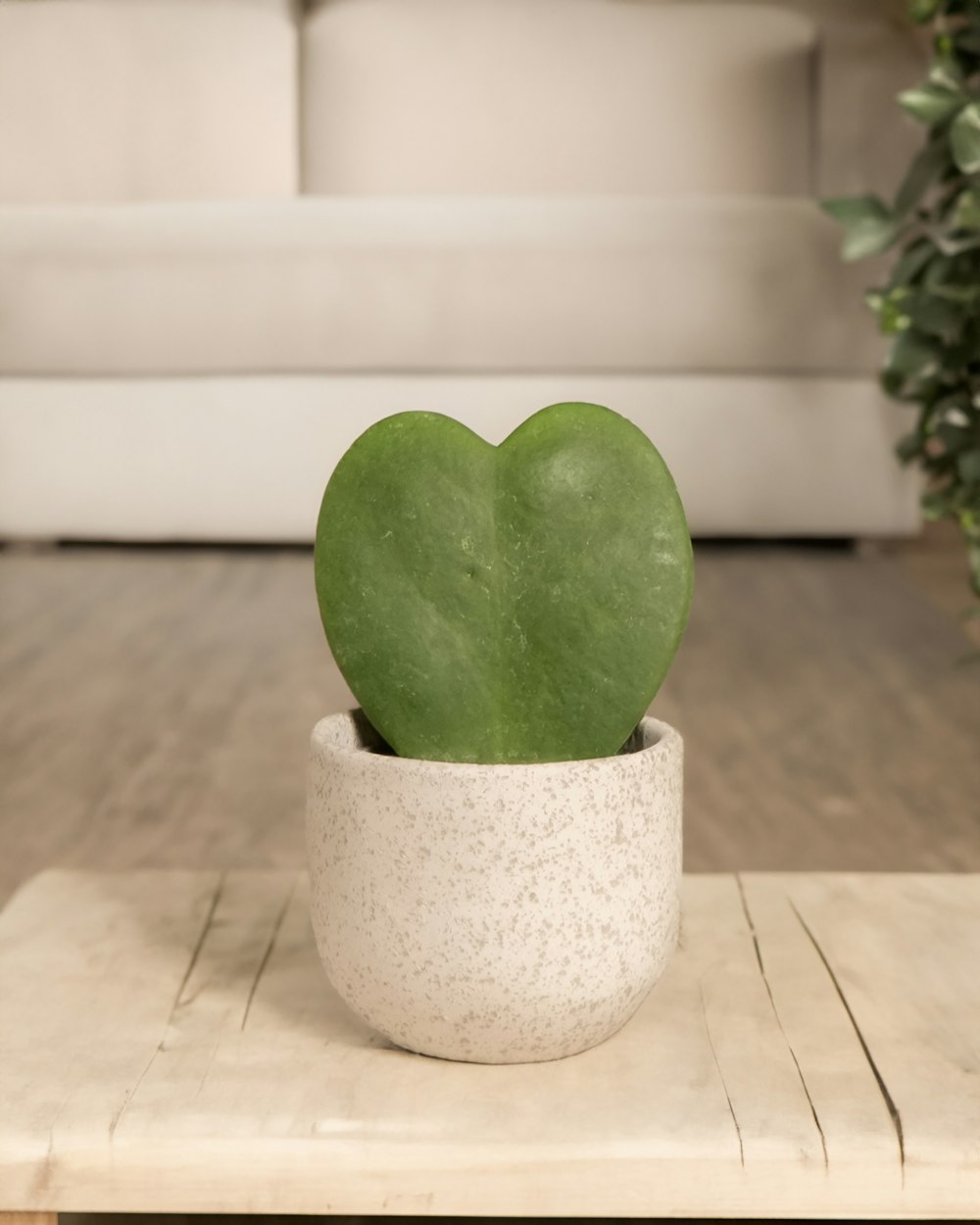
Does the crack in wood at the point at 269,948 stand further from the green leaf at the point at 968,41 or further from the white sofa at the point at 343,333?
the white sofa at the point at 343,333

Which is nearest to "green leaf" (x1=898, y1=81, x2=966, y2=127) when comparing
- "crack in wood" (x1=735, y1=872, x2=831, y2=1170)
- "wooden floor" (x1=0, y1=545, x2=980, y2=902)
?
"wooden floor" (x1=0, y1=545, x2=980, y2=902)

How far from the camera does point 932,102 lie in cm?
143

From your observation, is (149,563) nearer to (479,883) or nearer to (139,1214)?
(139,1214)

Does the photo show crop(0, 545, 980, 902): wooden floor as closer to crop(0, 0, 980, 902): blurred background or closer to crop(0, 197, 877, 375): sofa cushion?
crop(0, 0, 980, 902): blurred background

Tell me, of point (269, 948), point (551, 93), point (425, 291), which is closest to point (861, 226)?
point (425, 291)

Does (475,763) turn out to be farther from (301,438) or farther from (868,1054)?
(301,438)

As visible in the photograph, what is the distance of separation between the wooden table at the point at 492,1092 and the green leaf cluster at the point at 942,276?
1068 millimetres

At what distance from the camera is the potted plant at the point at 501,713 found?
1.47 feet

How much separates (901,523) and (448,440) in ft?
6.19

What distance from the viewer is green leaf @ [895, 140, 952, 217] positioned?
1.53m

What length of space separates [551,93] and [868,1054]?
2296 millimetres

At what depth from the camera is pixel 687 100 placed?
8.32 ft

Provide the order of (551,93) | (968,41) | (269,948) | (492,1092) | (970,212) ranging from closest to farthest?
(492,1092) < (269,948) < (970,212) < (968,41) < (551,93)

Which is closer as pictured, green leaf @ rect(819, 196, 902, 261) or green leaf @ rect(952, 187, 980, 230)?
green leaf @ rect(952, 187, 980, 230)
